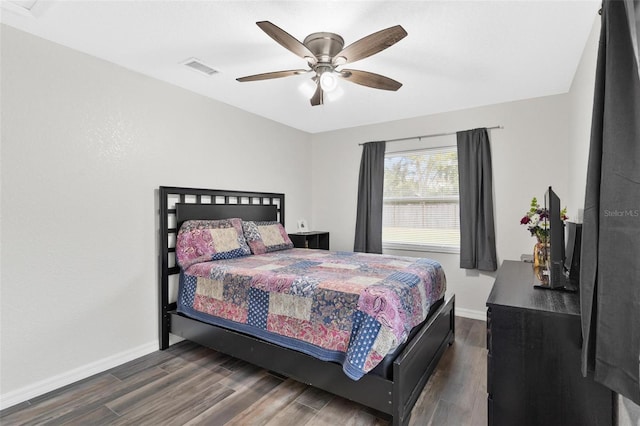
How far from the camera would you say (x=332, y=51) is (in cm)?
221

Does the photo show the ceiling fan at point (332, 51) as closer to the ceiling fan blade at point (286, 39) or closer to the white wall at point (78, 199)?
the ceiling fan blade at point (286, 39)

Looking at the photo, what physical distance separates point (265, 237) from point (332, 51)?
216 cm

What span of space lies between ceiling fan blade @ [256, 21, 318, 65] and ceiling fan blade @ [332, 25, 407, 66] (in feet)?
0.66

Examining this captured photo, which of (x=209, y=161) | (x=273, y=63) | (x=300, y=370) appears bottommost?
(x=300, y=370)

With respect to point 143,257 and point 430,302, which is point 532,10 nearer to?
point 430,302

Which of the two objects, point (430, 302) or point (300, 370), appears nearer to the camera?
point (300, 370)

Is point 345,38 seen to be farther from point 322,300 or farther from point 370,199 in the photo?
point 370,199

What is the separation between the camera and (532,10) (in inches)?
77.2

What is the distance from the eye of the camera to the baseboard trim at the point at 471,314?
3.74 meters

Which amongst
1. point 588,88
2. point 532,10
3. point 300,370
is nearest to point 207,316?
point 300,370

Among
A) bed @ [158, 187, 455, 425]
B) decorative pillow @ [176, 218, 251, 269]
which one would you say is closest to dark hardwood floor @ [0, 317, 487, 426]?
bed @ [158, 187, 455, 425]

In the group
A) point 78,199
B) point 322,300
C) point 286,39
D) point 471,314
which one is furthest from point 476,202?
point 78,199

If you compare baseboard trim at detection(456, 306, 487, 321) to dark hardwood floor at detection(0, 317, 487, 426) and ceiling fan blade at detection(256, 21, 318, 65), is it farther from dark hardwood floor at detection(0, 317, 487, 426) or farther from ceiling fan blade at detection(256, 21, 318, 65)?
ceiling fan blade at detection(256, 21, 318, 65)

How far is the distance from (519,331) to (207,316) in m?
2.25
